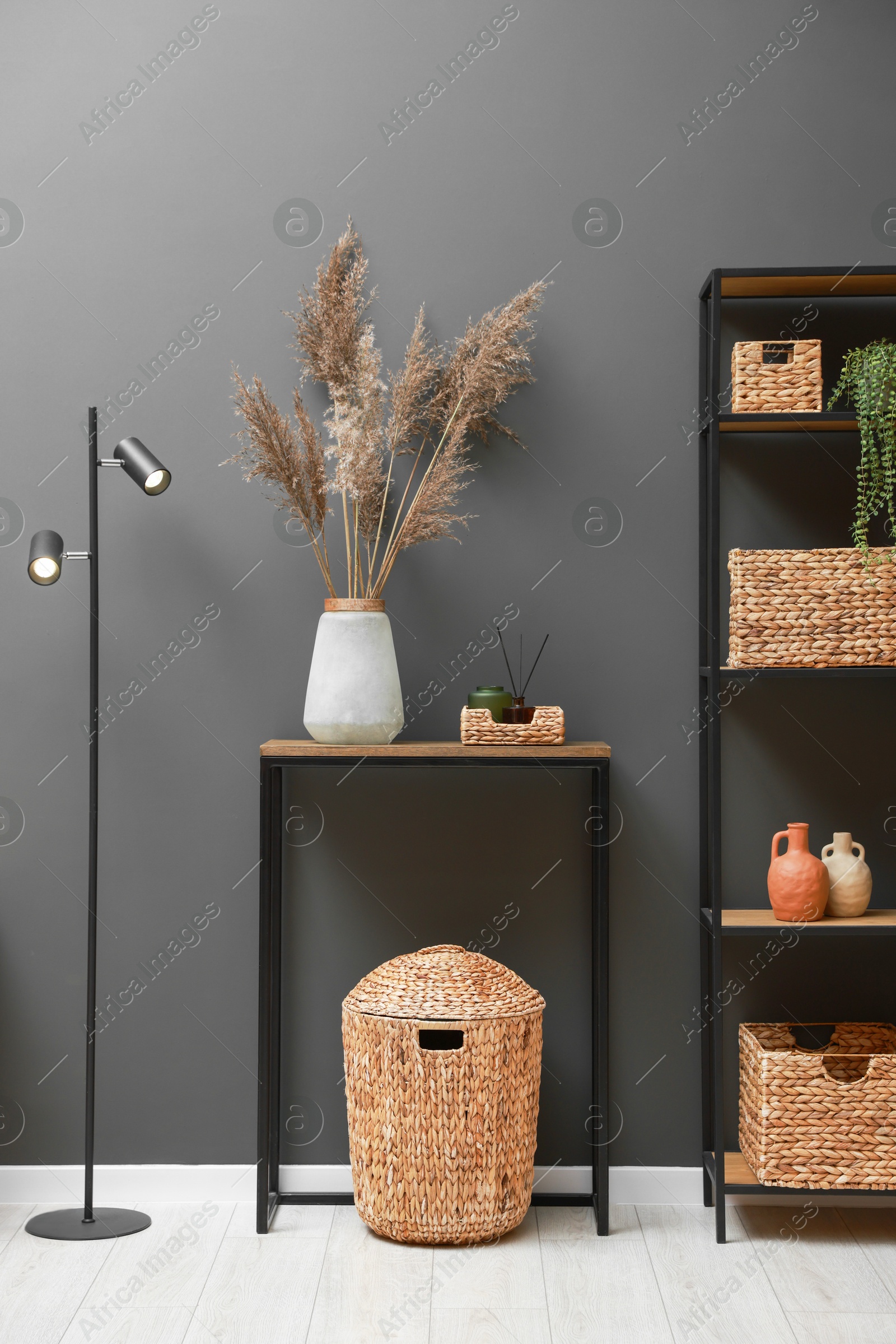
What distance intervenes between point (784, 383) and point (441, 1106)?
5.52 ft

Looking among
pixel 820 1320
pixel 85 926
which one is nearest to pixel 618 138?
pixel 85 926

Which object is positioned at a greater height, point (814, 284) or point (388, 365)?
point (814, 284)

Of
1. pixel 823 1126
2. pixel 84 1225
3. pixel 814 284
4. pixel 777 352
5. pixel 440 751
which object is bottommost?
pixel 84 1225

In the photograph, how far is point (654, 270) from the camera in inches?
102

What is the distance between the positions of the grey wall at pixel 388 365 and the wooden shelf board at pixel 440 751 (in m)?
0.22

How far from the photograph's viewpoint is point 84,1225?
2383 millimetres

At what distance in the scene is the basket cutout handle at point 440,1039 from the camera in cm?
246

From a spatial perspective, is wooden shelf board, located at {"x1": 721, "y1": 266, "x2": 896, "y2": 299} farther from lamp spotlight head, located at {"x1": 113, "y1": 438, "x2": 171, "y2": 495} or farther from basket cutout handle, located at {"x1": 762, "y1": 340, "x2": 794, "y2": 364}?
lamp spotlight head, located at {"x1": 113, "y1": 438, "x2": 171, "y2": 495}

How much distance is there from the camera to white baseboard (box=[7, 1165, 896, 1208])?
2514mm

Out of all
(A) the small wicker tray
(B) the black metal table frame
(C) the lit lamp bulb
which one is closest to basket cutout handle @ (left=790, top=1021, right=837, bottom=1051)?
(B) the black metal table frame

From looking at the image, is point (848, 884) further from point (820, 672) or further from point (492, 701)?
point (492, 701)

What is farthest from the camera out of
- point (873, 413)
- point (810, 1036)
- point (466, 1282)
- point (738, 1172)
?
point (810, 1036)

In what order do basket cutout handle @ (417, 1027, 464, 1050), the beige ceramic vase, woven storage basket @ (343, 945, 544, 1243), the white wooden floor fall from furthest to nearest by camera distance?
basket cutout handle @ (417, 1027, 464, 1050) < the beige ceramic vase < woven storage basket @ (343, 945, 544, 1243) < the white wooden floor

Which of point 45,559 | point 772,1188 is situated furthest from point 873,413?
point 45,559
